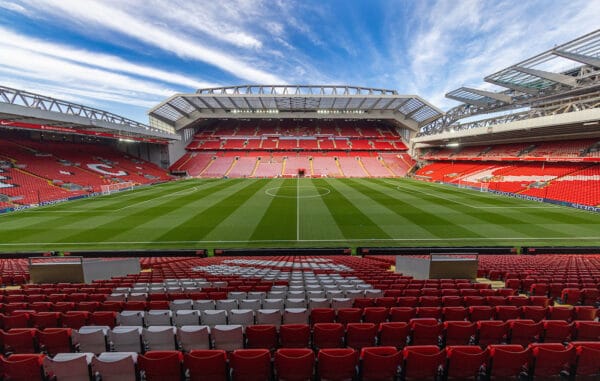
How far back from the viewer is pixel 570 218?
20422 millimetres

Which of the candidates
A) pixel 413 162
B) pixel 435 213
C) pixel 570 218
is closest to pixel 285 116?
pixel 413 162

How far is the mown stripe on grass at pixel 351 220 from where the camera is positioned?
17.5 metres

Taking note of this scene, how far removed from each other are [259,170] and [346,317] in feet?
177

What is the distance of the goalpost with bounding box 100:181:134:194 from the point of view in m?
34.2

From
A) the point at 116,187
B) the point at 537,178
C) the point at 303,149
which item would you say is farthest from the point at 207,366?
the point at 303,149

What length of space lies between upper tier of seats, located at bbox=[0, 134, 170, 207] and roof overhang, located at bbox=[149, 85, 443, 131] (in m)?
12.6

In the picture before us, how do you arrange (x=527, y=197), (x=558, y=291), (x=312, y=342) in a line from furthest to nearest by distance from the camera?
(x=527, y=197)
(x=558, y=291)
(x=312, y=342)

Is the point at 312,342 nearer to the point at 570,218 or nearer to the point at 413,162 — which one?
the point at 570,218

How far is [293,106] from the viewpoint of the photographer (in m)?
60.1

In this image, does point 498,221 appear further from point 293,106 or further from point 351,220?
point 293,106

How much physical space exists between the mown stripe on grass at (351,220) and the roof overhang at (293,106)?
105ft

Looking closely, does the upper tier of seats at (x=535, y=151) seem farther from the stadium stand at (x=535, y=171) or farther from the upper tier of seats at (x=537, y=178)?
the upper tier of seats at (x=537, y=178)

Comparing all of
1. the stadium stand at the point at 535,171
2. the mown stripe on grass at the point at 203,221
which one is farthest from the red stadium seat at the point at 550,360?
the stadium stand at the point at 535,171

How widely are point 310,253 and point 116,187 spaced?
35012 mm
